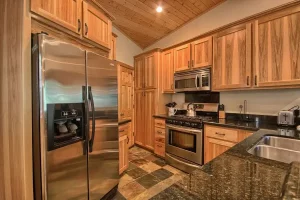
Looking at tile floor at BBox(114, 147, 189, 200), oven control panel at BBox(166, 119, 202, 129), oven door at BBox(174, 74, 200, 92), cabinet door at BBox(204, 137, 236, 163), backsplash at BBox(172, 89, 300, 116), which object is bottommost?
tile floor at BBox(114, 147, 189, 200)

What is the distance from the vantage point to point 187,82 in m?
3.17

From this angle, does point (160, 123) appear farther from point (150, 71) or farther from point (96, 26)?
point (96, 26)

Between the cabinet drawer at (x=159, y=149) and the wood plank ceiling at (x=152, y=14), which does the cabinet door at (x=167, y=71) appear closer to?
the wood plank ceiling at (x=152, y=14)

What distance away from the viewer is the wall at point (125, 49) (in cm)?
403

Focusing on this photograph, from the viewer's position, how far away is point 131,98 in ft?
14.0

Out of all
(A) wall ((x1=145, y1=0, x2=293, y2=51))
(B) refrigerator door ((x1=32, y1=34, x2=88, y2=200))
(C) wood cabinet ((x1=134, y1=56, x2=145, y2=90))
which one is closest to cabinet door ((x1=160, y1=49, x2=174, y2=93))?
(A) wall ((x1=145, y1=0, x2=293, y2=51))

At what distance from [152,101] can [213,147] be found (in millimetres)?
1800

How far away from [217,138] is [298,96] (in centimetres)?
125

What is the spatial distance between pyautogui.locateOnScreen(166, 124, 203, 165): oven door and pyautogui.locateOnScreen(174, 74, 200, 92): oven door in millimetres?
834

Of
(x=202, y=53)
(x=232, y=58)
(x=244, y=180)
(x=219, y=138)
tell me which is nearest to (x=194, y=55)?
(x=202, y=53)

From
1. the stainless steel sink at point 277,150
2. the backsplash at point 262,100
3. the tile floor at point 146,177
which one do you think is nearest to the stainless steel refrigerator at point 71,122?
the tile floor at point 146,177

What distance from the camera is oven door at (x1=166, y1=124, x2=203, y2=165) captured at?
2.57 metres

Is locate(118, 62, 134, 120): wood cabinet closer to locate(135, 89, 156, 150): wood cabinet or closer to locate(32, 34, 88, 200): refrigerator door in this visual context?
locate(135, 89, 156, 150): wood cabinet

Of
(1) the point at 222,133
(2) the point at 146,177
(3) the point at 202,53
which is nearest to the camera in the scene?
(1) the point at 222,133
